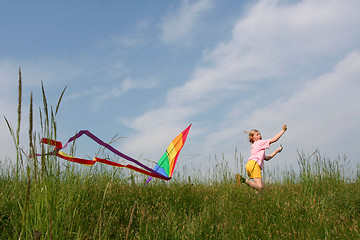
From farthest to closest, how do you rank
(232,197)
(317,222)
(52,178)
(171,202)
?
(232,197), (171,202), (317,222), (52,178)

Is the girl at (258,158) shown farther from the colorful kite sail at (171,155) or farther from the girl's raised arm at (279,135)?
the colorful kite sail at (171,155)

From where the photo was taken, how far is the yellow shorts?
625cm

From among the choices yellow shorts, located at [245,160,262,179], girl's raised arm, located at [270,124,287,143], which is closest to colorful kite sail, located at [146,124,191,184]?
yellow shorts, located at [245,160,262,179]

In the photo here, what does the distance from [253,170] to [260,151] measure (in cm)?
46

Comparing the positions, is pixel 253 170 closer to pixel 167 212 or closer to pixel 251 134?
pixel 251 134

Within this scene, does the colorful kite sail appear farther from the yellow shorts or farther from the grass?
the yellow shorts

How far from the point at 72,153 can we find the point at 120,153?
858 mm

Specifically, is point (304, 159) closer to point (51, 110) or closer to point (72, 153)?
point (72, 153)

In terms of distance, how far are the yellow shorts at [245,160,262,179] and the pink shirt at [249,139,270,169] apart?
93mm

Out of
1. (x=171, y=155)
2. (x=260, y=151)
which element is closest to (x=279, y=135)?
(x=260, y=151)

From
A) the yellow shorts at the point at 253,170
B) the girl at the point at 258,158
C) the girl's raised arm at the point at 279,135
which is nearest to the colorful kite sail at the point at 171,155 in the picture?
the girl at the point at 258,158

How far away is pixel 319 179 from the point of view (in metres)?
6.18

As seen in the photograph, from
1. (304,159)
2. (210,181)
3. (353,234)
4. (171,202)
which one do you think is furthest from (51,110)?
(304,159)

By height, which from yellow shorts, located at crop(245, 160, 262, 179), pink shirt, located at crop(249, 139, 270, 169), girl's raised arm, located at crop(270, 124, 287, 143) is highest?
girl's raised arm, located at crop(270, 124, 287, 143)
